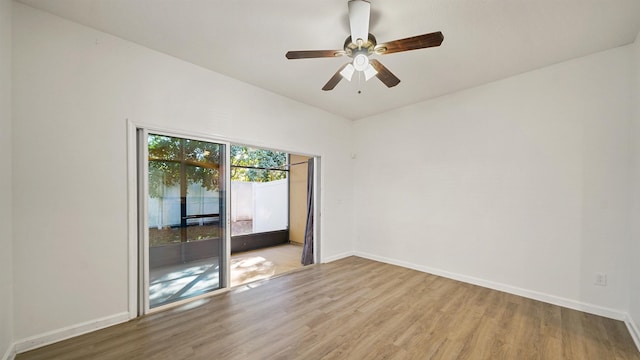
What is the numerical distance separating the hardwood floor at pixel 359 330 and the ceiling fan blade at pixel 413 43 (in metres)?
2.44

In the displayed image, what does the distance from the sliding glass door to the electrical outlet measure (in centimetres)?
426

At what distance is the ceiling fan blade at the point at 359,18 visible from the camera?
1940 millimetres

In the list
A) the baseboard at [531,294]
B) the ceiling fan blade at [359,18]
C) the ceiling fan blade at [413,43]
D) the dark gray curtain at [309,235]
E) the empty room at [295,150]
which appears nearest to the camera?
the ceiling fan blade at [413,43]

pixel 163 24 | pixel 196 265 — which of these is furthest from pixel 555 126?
pixel 196 265

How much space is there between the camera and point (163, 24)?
7.47 ft

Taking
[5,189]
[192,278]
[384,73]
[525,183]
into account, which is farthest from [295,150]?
[525,183]

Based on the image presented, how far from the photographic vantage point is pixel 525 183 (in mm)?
3113

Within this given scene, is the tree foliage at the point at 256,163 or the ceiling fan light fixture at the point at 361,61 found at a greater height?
the ceiling fan light fixture at the point at 361,61

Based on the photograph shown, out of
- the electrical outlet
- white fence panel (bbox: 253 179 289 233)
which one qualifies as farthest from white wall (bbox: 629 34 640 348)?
white fence panel (bbox: 253 179 289 233)

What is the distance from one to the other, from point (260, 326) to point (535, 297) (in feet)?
10.7

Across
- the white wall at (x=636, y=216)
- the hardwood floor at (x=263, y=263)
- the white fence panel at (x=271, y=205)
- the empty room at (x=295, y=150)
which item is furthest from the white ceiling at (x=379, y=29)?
the white fence panel at (x=271, y=205)

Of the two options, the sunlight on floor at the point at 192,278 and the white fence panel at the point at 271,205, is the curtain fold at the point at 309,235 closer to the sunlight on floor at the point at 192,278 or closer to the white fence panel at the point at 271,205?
the sunlight on floor at the point at 192,278

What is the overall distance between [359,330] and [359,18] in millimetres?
2757

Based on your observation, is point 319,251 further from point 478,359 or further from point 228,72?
point 228,72
